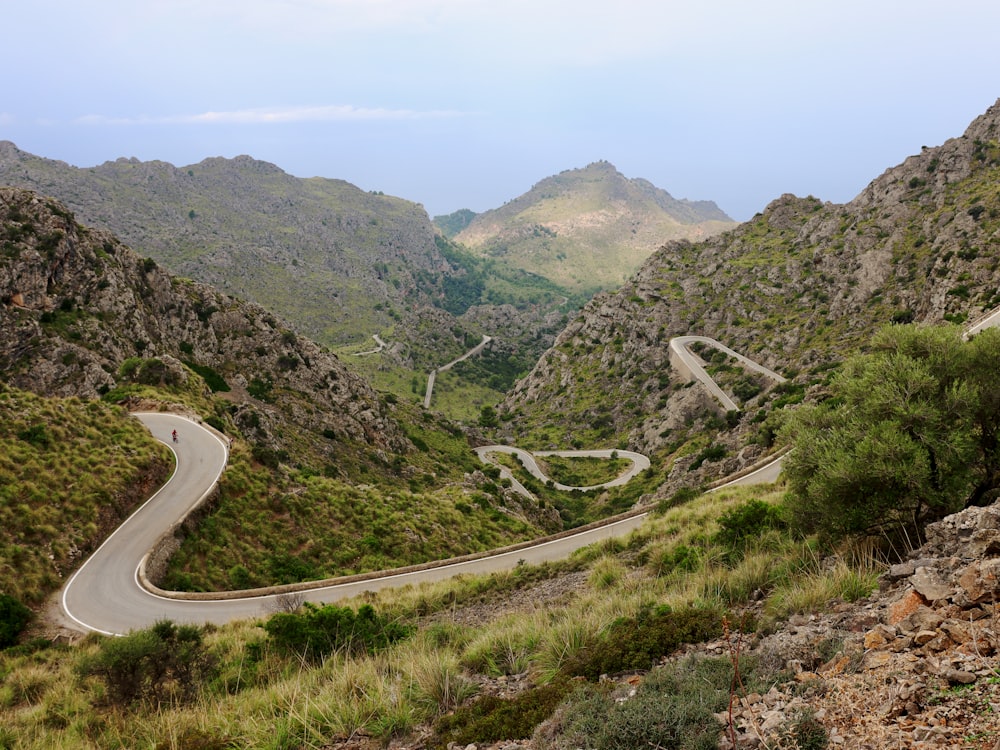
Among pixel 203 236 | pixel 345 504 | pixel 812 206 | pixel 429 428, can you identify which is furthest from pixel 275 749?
pixel 203 236

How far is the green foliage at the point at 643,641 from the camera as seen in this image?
6.68m

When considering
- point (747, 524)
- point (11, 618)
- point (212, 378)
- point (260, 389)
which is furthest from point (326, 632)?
point (212, 378)

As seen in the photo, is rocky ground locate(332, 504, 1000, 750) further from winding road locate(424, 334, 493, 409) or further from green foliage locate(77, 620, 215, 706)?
winding road locate(424, 334, 493, 409)

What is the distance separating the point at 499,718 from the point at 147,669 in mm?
8621

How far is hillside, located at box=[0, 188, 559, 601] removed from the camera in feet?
88.3

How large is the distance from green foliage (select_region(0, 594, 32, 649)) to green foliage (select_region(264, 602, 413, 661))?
37.2ft

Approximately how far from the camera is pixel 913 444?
8.34m

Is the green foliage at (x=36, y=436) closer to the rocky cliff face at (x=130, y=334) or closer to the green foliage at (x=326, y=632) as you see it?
the rocky cliff face at (x=130, y=334)

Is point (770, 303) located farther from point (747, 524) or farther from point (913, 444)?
point (913, 444)

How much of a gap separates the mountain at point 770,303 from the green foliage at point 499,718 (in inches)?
1374

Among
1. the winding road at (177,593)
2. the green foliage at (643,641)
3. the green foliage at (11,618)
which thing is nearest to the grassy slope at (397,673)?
the green foliage at (643,641)

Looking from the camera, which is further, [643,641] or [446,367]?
[446,367]

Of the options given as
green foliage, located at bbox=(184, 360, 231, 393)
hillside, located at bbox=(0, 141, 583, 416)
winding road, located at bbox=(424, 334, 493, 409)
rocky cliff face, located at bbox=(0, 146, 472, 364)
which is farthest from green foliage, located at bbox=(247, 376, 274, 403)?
rocky cliff face, located at bbox=(0, 146, 472, 364)

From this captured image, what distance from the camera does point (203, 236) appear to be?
6831 inches
